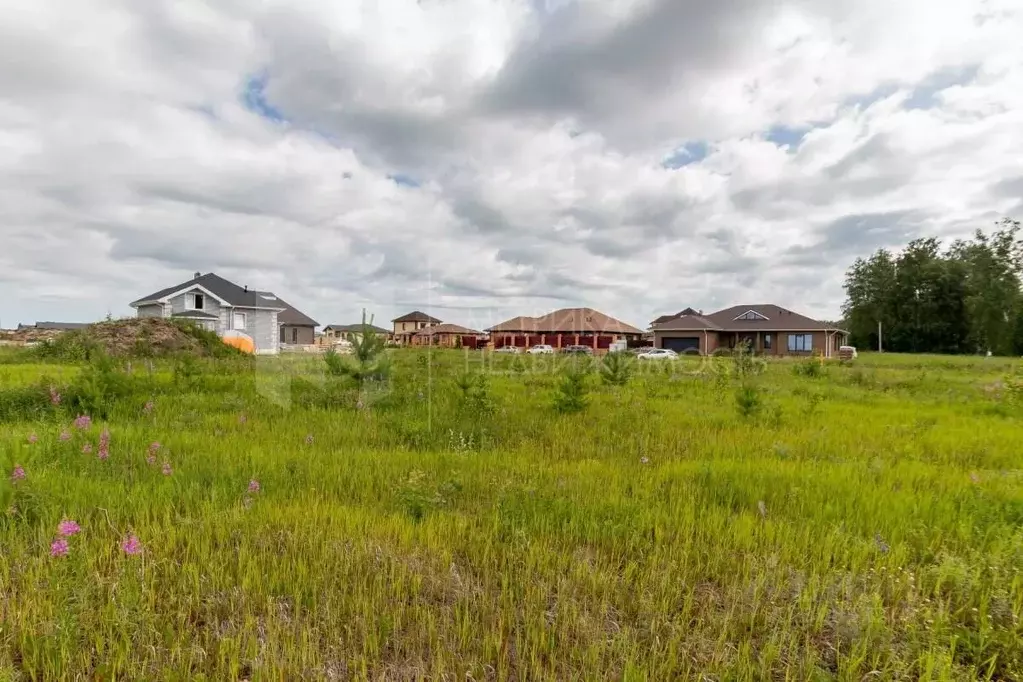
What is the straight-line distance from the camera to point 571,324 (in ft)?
198

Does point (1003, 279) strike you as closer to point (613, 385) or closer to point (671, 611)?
point (613, 385)

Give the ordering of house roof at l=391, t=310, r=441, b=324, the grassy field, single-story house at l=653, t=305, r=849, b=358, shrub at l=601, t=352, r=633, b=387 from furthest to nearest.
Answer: house roof at l=391, t=310, r=441, b=324, single-story house at l=653, t=305, r=849, b=358, shrub at l=601, t=352, r=633, b=387, the grassy field

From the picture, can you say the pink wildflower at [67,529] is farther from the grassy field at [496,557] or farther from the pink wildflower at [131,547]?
the pink wildflower at [131,547]

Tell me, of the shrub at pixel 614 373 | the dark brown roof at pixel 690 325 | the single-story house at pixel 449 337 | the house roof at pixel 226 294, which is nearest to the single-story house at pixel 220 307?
the house roof at pixel 226 294

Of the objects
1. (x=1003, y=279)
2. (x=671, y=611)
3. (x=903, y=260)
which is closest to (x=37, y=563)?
(x=671, y=611)

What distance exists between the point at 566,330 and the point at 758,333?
847 inches

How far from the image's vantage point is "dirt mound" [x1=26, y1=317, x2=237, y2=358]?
2077 cm

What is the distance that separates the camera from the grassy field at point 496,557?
103 inches

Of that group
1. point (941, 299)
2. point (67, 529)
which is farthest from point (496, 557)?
point (941, 299)

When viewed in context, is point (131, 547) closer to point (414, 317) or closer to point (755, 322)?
point (755, 322)

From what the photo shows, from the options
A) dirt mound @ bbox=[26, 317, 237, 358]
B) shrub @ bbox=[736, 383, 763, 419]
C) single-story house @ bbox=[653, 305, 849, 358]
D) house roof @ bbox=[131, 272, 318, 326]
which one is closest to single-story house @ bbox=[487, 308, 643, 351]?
single-story house @ bbox=[653, 305, 849, 358]

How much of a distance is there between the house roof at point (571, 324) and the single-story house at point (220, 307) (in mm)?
29221

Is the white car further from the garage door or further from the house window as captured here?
the house window

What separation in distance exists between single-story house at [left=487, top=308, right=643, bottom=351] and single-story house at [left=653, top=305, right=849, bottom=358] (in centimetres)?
518
